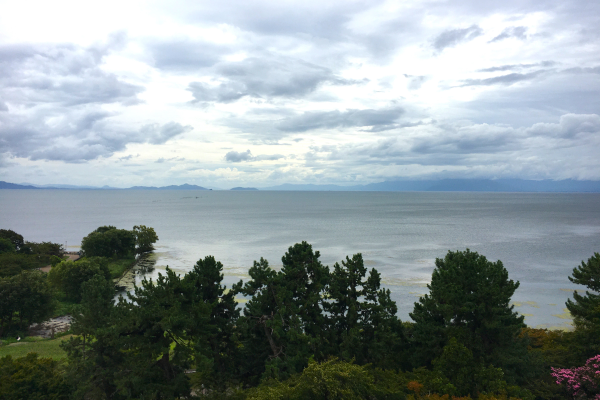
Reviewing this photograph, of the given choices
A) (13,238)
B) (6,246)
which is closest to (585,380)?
(6,246)

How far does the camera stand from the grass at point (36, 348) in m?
33.4

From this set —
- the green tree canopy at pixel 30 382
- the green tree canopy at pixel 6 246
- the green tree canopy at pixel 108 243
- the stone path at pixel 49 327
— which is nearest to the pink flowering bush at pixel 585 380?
the green tree canopy at pixel 30 382

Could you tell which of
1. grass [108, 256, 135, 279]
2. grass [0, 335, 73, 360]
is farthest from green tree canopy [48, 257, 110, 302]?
grass [0, 335, 73, 360]

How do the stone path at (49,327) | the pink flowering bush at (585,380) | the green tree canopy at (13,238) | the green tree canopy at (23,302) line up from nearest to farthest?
the pink flowering bush at (585,380) → the green tree canopy at (23,302) → the stone path at (49,327) → the green tree canopy at (13,238)

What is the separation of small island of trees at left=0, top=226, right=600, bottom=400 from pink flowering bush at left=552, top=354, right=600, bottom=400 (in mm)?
68

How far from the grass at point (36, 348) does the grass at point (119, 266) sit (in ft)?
102

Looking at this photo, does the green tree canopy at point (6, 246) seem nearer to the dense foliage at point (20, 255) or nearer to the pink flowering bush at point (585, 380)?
the dense foliage at point (20, 255)

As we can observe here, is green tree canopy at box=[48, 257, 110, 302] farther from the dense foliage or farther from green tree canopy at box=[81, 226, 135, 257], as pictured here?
green tree canopy at box=[81, 226, 135, 257]

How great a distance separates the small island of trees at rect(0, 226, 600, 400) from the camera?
752 inches

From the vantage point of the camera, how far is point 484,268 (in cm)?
2500

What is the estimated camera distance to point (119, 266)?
255ft

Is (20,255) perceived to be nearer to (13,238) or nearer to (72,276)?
(13,238)

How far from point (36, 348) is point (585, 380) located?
44.1 m

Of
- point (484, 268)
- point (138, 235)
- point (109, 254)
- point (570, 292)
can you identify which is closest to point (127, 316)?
point (484, 268)
